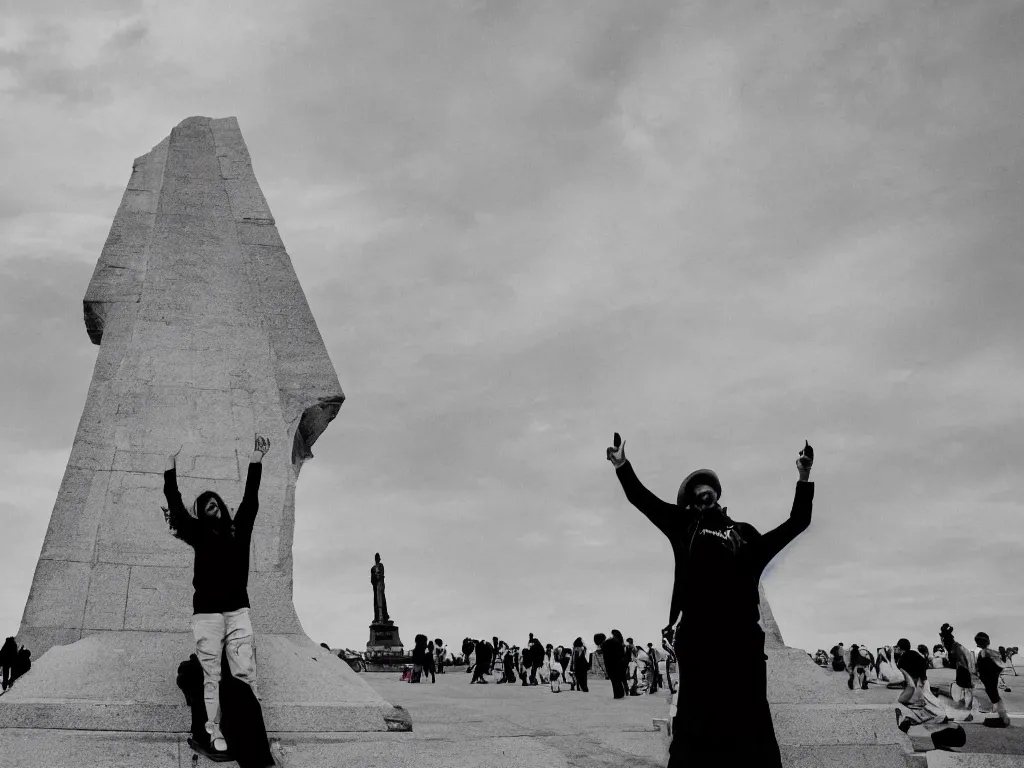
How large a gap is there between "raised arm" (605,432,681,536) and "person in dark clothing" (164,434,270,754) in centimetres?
217

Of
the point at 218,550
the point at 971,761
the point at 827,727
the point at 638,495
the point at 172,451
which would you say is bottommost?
the point at 971,761

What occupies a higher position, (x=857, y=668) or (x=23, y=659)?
(x=857, y=668)

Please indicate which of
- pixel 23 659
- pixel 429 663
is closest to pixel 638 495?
pixel 23 659

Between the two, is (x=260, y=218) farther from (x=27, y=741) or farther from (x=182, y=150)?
(x=27, y=741)

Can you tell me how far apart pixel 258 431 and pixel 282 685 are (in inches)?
84.6

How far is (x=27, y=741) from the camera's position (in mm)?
4754

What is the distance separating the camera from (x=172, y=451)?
6812mm

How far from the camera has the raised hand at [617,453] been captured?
13.1ft

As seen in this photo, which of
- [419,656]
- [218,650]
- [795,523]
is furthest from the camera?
[419,656]

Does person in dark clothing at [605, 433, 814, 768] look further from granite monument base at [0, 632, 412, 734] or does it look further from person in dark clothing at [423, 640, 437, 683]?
person in dark clothing at [423, 640, 437, 683]

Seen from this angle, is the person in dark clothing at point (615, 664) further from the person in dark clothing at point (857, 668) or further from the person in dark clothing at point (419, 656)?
the person in dark clothing at point (857, 668)

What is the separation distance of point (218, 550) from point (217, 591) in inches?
8.7

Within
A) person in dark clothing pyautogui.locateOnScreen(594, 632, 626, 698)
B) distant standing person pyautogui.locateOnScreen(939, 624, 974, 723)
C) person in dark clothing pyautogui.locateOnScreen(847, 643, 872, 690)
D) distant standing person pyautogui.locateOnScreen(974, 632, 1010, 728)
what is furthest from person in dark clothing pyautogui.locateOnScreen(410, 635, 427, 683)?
distant standing person pyautogui.locateOnScreen(974, 632, 1010, 728)

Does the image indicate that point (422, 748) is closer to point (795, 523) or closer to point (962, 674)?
point (795, 523)
